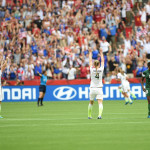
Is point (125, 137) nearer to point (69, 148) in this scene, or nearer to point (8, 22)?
point (69, 148)

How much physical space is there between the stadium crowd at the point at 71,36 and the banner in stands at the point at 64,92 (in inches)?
27.3

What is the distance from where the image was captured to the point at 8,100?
32000 millimetres

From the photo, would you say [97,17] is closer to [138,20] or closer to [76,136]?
[138,20]

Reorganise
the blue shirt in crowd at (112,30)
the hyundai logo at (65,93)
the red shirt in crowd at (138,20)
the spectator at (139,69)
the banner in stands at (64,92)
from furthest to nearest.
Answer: the red shirt in crowd at (138,20)
the blue shirt in crowd at (112,30)
the hyundai logo at (65,93)
the banner in stands at (64,92)
the spectator at (139,69)

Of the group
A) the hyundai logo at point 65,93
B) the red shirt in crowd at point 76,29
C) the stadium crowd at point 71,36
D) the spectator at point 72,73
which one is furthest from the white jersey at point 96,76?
the red shirt in crowd at point 76,29

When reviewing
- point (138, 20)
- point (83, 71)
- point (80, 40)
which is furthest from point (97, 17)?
point (83, 71)

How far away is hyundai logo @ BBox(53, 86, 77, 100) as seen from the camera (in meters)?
31.9

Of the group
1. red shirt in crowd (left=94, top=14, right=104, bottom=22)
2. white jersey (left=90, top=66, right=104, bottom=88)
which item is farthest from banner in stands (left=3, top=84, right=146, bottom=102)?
white jersey (left=90, top=66, right=104, bottom=88)

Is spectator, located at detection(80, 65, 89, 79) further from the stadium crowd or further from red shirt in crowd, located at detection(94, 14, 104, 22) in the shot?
red shirt in crowd, located at detection(94, 14, 104, 22)

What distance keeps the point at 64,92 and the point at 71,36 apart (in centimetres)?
397

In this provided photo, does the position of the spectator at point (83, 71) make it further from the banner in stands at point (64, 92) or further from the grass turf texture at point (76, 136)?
the grass turf texture at point (76, 136)

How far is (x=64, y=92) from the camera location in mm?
32094

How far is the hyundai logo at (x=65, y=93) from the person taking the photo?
3186 cm

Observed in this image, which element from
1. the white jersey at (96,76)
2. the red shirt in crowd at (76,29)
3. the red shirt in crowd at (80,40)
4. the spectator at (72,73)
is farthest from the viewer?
the red shirt in crowd at (76,29)
